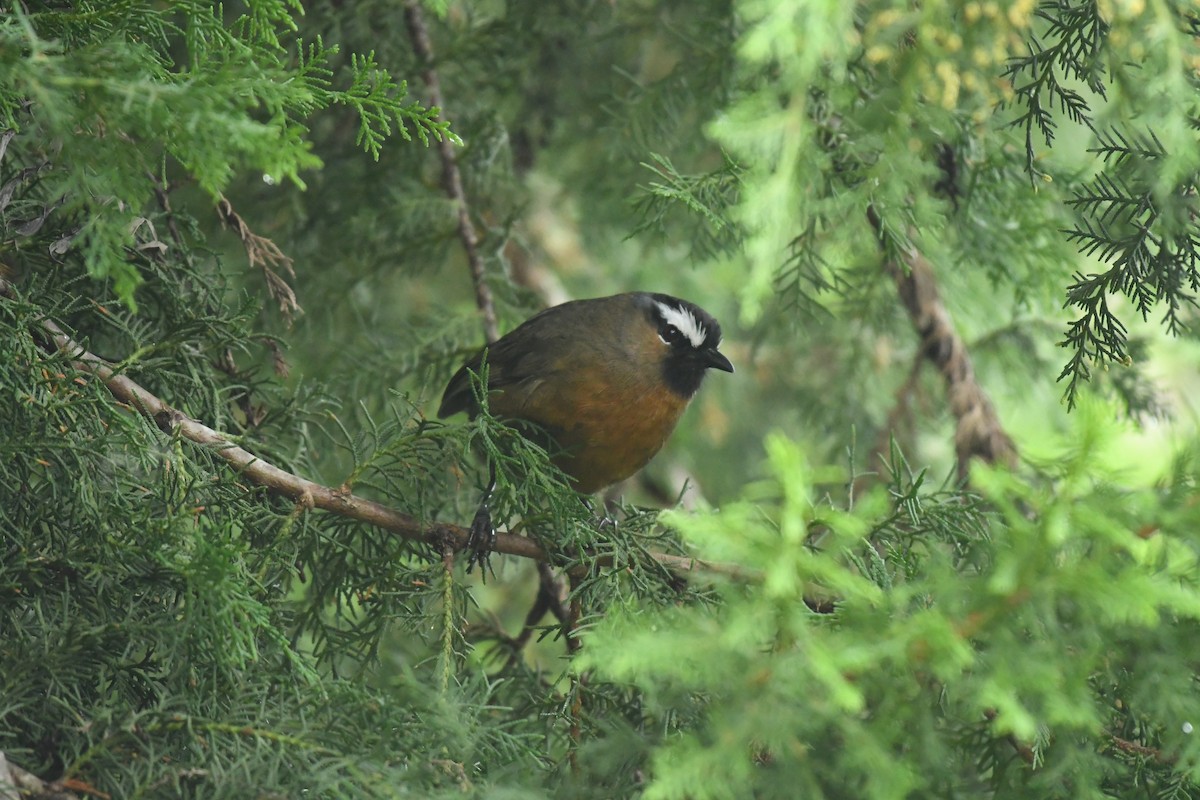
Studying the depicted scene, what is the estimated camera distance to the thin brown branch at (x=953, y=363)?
4340mm

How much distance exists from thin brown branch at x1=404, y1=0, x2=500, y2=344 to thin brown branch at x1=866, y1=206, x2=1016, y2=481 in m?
1.70

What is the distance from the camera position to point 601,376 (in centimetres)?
414

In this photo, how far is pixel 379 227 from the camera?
443 cm

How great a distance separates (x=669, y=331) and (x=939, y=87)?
2.02 metres

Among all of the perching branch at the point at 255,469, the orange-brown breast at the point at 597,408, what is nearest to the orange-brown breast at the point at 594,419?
the orange-brown breast at the point at 597,408

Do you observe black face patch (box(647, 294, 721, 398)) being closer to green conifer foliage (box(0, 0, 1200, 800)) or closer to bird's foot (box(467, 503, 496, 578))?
green conifer foliage (box(0, 0, 1200, 800))

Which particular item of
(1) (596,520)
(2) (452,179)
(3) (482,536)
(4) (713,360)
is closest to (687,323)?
(4) (713,360)

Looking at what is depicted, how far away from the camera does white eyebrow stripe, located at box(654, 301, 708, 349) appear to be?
4.47 m

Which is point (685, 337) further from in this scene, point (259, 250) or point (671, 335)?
point (259, 250)

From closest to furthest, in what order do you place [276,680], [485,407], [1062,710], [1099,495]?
[1062,710]
[1099,495]
[276,680]
[485,407]

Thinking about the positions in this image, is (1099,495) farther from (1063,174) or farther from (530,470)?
(1063,174)

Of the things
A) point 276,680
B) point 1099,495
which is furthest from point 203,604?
point 1099,495

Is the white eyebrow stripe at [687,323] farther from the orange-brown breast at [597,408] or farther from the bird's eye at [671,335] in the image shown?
the orange-brown breast at [597,408]

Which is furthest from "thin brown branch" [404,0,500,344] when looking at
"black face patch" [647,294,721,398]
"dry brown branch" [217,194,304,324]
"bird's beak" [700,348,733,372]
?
"dry brown branch" [217,194,304,324]
